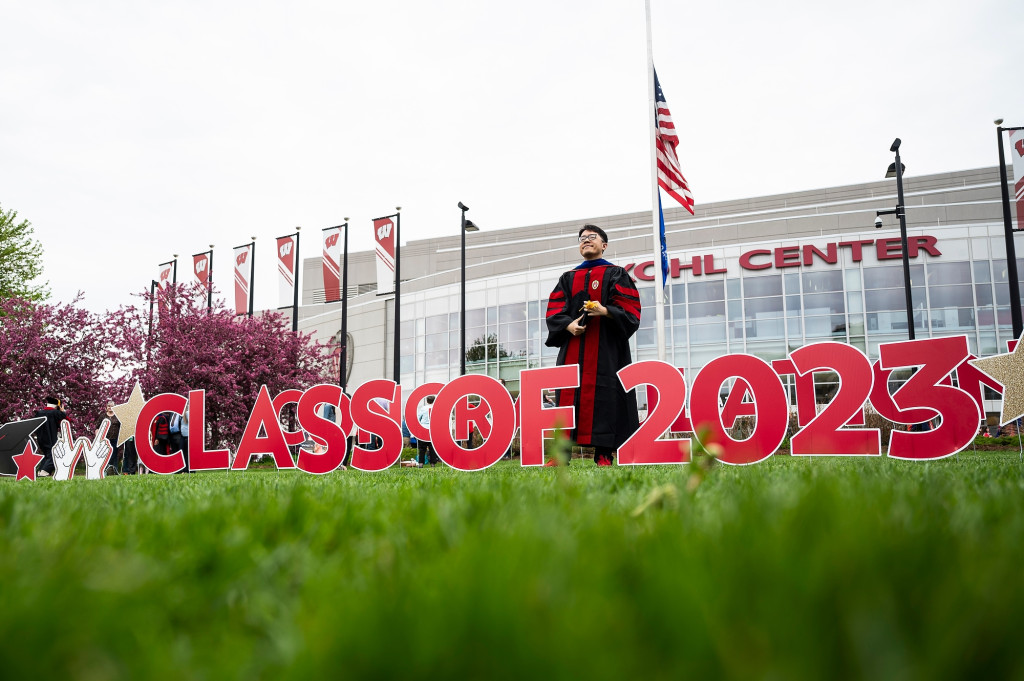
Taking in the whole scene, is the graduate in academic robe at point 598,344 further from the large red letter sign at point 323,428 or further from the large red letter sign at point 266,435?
the large red letter sign at point 266,435

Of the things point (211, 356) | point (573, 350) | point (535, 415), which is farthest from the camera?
point (211, 356)

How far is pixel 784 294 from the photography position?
103 ft

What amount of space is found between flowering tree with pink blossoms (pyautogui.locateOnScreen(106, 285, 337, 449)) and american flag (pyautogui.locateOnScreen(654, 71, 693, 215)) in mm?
14904

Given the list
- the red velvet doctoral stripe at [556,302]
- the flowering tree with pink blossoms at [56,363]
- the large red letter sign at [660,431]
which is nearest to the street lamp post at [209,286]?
the flowering tree with pink blossoms at [56,363]

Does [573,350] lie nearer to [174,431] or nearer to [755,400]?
[755,400]

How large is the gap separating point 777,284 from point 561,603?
3354 cm

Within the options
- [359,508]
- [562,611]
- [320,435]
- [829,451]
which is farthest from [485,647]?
[320,435]

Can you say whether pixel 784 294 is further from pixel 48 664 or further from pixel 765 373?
pixel 48 664

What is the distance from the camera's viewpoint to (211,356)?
2180 centimetres

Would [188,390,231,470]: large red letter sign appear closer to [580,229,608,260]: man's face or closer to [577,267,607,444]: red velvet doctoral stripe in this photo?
[577,267,607,444]: red velvet doctoral stripe

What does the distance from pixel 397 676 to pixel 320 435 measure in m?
8.45

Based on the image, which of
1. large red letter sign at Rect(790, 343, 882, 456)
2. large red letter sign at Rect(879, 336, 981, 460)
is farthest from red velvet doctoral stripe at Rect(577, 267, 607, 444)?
large red letter sign at Rect(879, 336, 981, 460)

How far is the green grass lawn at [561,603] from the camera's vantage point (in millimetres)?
552

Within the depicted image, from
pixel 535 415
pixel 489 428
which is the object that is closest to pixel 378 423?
pixel 489 428
